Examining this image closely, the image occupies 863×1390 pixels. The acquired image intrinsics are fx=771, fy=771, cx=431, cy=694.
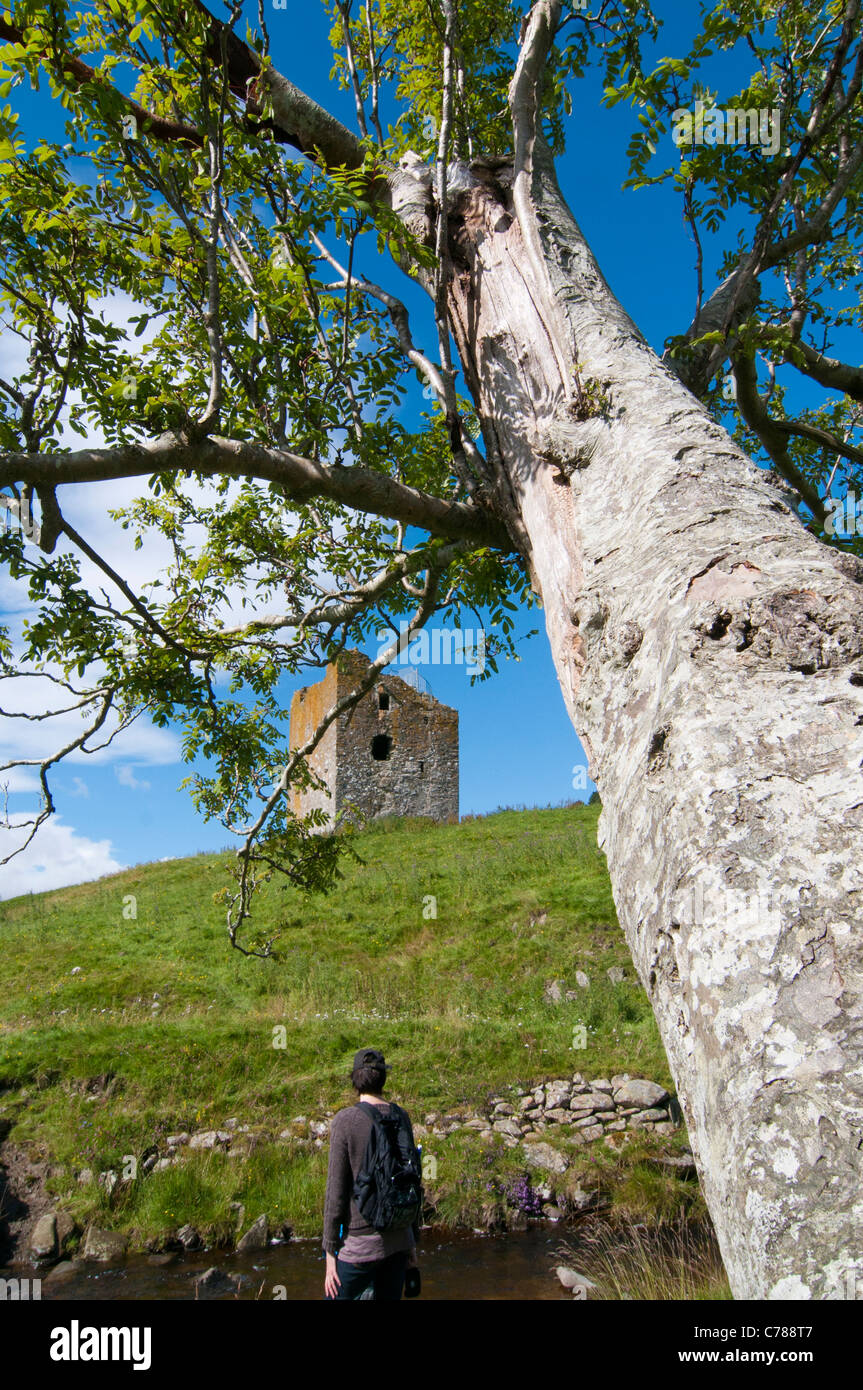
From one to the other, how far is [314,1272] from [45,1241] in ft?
9.41

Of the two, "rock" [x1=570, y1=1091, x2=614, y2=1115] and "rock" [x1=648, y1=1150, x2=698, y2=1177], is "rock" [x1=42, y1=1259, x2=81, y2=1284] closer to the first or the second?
"rock" [x1=570, y1=1091, x2=614, y2=1115]

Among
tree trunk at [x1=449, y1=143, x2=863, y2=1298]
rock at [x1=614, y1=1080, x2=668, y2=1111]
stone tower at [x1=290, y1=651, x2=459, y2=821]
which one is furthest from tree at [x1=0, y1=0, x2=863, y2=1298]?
stone tower at [x1=290, y1=651, x2=459, y2=821]

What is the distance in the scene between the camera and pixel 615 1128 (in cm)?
917

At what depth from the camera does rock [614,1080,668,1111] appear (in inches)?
373

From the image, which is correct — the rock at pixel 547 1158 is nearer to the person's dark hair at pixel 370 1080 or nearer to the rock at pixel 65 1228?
the rock at pixel 65 1228

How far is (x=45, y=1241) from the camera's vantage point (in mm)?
7781

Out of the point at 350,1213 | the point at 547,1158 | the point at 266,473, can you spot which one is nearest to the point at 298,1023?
the point at 547,1158

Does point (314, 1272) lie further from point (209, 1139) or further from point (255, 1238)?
point (209, 1139)

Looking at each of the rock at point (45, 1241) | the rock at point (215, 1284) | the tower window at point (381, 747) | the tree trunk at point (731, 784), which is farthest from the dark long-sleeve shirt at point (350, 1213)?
the tower window at point (381, 747)

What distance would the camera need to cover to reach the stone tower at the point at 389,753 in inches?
1082

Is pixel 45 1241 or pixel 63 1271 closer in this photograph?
pixel 63 1271

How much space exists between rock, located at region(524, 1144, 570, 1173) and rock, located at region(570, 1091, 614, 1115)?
862 millimetres
